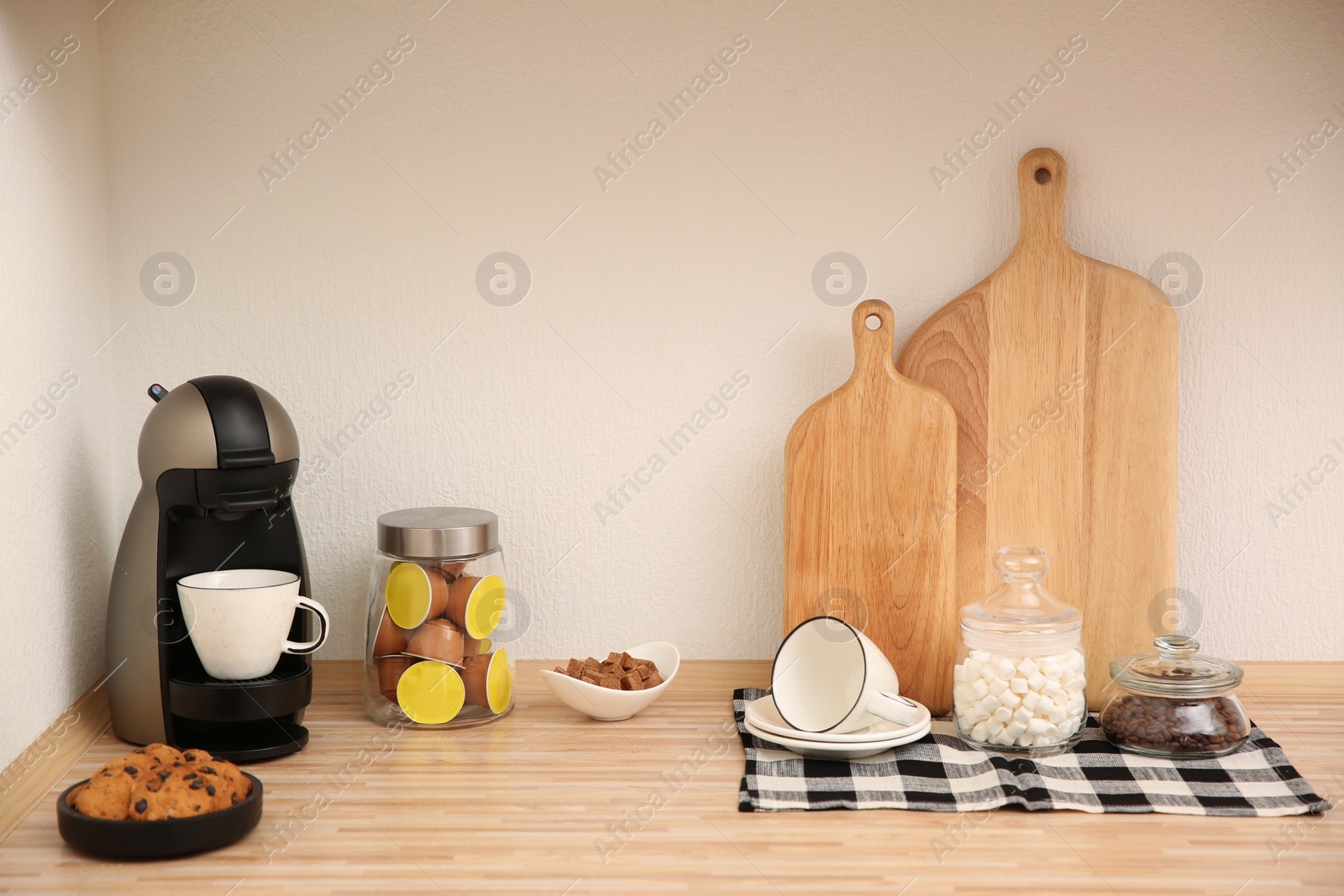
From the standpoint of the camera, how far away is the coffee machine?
1.03 metres

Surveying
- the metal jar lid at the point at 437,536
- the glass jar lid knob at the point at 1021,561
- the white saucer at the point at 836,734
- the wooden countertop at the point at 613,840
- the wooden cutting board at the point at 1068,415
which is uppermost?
the wooden cutting board at the point at 1068,415

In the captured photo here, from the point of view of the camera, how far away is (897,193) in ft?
4.01

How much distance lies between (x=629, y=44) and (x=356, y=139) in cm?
33

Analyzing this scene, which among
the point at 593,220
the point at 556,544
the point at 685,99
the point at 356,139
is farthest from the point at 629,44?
the point at 556,544

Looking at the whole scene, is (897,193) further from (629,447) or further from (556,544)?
(556,544)

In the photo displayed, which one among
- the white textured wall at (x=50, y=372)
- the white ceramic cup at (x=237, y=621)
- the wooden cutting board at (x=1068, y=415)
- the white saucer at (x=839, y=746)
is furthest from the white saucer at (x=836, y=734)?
the white textured wall at (x=50, y=372)

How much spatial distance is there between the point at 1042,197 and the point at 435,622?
802 millimetres

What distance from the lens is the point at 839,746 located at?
1025 mm

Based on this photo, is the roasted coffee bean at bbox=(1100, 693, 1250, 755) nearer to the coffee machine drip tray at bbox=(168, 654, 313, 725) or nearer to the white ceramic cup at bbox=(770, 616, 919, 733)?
the white ceramic cup at bbox=(770, 616, 919, 733)

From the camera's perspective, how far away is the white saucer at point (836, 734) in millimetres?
1029

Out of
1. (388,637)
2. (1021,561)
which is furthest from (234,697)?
(1021,561)

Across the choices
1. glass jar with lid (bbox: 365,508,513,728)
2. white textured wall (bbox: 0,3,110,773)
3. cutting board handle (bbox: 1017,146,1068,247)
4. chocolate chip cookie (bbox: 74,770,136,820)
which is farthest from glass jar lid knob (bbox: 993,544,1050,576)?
white textured wall (bbox: 0,3,110,773)

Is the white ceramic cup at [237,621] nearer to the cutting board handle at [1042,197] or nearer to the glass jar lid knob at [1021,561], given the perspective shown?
the glass jar lid knob at [1021,561]

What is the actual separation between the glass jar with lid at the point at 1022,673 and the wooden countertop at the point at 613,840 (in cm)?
14
